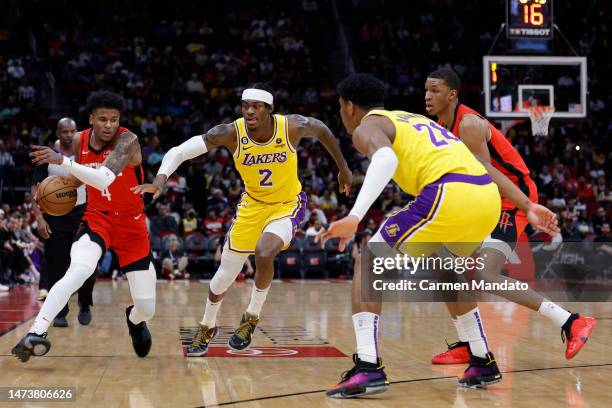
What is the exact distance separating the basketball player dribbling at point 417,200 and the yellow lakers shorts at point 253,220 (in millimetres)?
1866

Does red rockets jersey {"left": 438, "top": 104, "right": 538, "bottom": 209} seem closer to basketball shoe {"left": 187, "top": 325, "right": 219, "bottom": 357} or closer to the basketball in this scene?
basketball shoe {"left": 187, "top": 325, "right": 219, "bottom": 357}

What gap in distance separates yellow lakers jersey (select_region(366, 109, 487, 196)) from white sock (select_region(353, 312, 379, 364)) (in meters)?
0.72

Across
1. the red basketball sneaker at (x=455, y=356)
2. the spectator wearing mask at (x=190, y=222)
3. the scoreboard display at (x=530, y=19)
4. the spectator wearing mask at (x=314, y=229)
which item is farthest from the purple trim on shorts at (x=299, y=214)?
the spectator wearing mask at (x=190, y=222)

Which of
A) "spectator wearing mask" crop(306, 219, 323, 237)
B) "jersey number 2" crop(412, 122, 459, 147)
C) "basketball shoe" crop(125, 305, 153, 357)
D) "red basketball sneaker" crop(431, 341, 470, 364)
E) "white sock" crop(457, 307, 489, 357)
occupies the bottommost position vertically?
"spectator wearing mask" crop(306, 219, 323, 237)

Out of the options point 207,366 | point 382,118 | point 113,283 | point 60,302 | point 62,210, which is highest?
point 382,118

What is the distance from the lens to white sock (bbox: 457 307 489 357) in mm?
4652

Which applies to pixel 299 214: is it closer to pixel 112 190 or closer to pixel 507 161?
pixel 112 190

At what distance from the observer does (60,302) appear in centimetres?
528

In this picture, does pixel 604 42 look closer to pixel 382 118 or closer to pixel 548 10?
pixel 548 10

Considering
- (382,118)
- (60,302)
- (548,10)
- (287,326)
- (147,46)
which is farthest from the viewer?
(147,46)

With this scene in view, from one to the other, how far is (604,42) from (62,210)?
21.7 meters

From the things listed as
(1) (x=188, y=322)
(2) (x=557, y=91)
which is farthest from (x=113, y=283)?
(2) (x=557, y=91)
